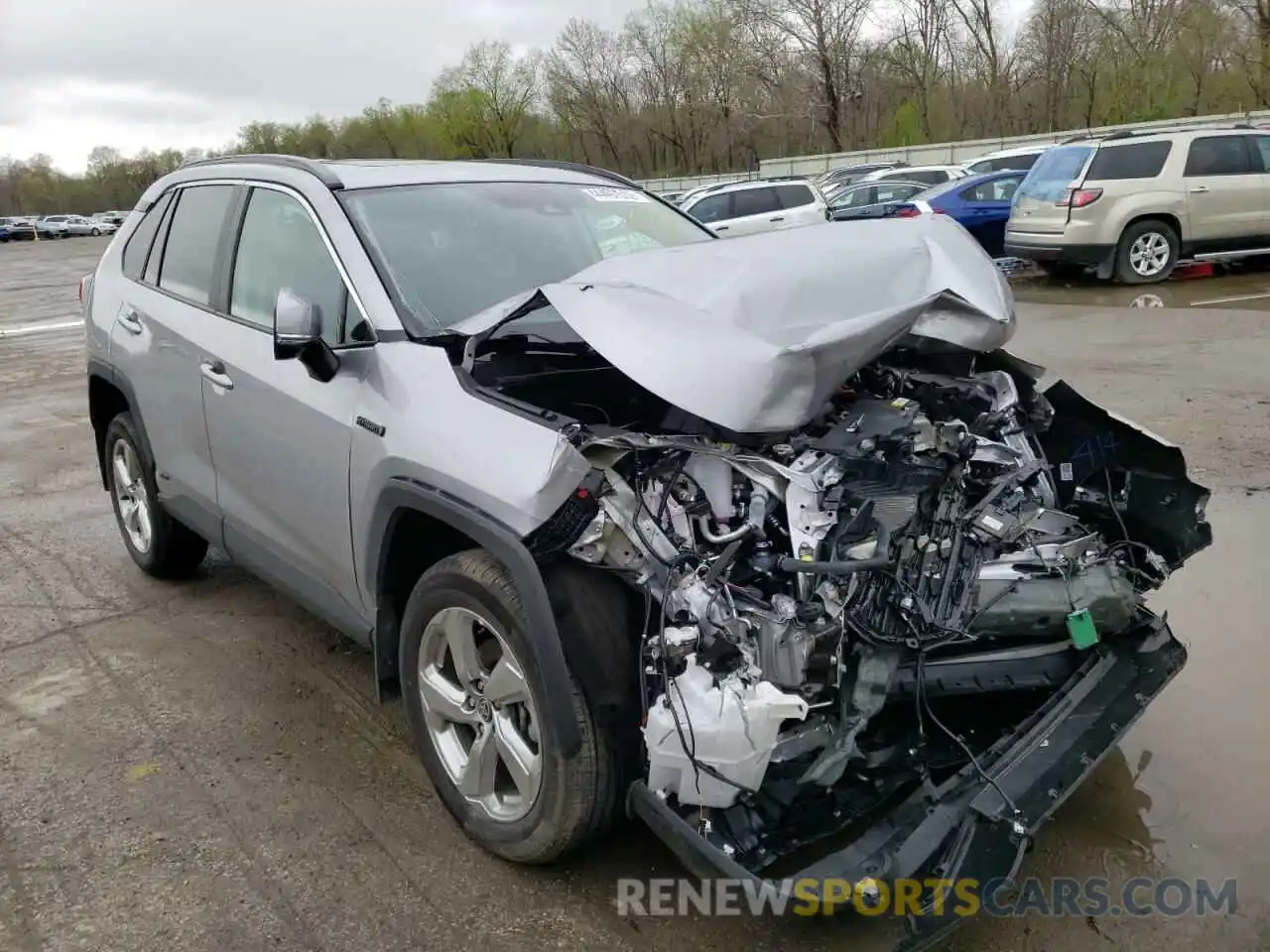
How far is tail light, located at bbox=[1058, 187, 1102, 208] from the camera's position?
13102 mm

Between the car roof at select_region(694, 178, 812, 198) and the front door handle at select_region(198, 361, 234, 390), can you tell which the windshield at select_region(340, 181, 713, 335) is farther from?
the car roof at select_region(694, 178, 812, 198)

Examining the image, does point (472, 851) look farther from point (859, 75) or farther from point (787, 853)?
point (859, 75)

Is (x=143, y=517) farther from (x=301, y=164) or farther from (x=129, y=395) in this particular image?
(x=301, y=164)

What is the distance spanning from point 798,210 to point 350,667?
14.8m

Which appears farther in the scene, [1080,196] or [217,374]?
[1080,196]

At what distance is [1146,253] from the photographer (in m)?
13.5

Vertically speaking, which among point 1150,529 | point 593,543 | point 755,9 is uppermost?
point 755,9

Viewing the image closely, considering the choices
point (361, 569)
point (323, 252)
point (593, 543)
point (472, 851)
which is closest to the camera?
point (593, 543)

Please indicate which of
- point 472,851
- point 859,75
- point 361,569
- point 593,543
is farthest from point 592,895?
point 859,75

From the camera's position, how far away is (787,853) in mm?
2232

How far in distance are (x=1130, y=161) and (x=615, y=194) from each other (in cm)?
1155

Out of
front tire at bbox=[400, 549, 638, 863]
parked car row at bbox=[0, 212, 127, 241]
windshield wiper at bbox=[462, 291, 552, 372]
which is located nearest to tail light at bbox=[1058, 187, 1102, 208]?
windshield wiper at bbox=[462, 291, 552, 372]

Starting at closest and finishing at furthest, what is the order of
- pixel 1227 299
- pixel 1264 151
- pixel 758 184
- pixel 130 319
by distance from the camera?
pixel 130 319, pixel 1227 299, pixel 1264 151, pixel 758 184

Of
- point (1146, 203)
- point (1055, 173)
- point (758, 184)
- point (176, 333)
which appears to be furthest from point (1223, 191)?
point (176, 333)
